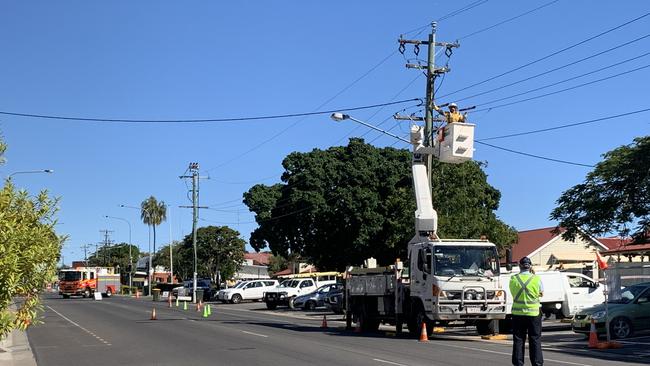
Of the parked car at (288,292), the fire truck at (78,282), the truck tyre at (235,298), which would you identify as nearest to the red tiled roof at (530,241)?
the parked car at (288,292)

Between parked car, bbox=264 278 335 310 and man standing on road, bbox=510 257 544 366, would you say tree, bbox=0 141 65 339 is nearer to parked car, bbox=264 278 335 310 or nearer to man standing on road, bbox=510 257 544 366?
man standing on road, bbox=510 257 544 366

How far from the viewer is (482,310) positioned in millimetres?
20156

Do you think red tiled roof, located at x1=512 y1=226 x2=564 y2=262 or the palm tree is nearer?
red tiled roof, located at x1=512 y1=226 x2=564 y2=262

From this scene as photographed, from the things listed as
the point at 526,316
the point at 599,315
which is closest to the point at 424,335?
the point at 599,315

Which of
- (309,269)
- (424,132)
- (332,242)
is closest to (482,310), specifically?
(424,132)

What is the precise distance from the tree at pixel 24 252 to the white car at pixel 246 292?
153 ft

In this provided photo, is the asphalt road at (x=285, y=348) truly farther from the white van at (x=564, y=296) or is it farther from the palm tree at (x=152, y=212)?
the palm tree at (x=152, y=212)

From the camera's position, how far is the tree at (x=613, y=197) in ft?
106

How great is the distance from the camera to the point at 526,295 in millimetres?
11695

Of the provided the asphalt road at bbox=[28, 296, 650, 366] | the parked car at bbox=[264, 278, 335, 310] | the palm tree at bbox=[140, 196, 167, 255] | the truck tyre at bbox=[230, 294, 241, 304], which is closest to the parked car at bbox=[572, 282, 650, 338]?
the asphalt road at bbox=[28, 296, 650, 366]

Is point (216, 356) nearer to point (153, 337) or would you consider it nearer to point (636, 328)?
point (153, 337)

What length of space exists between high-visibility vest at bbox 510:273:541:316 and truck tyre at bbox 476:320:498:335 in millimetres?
9586

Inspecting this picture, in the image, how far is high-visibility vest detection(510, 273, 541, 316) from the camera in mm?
11648

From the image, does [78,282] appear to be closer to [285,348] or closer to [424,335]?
[424,335]
